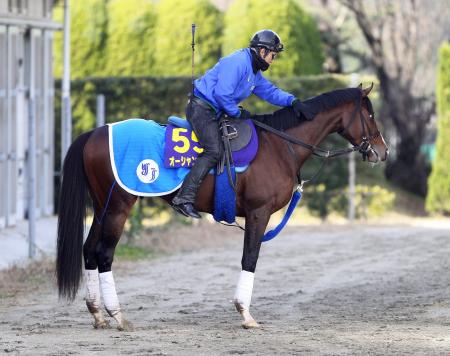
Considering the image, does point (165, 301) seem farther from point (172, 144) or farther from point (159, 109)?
point (159, 109)

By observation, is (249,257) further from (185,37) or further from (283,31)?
(185,37)

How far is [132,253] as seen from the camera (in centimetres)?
1541

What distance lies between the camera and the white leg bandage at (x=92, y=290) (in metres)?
9.45

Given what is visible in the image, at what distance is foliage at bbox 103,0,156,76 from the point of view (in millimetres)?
23531

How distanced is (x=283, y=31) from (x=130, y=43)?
3.21 meters

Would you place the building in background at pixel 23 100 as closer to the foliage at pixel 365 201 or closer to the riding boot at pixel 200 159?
the foliage at pixel 365 201

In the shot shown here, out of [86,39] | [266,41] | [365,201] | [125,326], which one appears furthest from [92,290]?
[86,39]

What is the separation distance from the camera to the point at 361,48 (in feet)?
90.7

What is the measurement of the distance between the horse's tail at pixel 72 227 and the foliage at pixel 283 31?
12301 mm

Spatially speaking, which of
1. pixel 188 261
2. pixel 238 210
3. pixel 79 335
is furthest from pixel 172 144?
pixel 188 261

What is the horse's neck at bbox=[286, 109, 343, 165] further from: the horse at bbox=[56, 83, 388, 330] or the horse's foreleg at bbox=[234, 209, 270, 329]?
the horse's foreleg at bbox=[234, 209, 270, 329]

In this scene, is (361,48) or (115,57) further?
(361,48)

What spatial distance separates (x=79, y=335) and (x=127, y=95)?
448 inches

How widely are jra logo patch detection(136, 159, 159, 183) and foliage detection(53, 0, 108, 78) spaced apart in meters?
14.0
